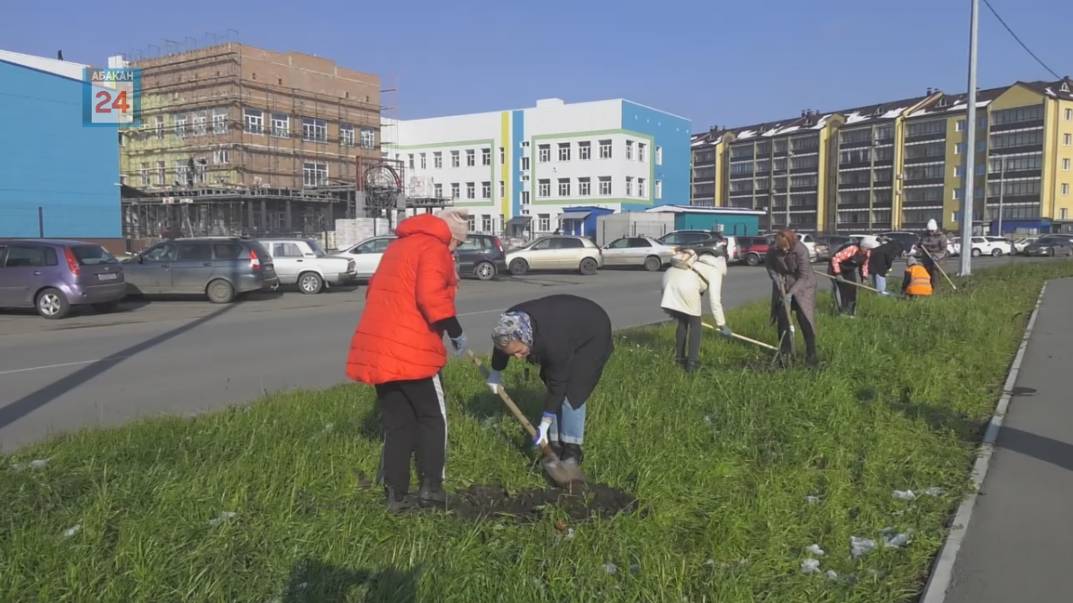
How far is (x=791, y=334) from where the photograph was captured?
8805 millimetres

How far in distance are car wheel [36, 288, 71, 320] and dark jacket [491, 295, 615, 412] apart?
13.2 metres

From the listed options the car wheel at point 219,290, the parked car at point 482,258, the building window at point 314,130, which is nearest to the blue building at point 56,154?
the parked car at point 482,258

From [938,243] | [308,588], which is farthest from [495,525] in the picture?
[938,243]

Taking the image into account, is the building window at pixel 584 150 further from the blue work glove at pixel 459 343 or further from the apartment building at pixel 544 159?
the blue work glove at pixel 459 343

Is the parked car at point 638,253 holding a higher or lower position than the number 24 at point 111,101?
lower

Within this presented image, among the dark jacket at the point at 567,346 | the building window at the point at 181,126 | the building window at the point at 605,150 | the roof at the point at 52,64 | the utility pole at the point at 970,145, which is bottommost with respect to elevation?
the dark jacket at the point at 567,346

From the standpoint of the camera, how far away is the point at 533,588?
3.44m

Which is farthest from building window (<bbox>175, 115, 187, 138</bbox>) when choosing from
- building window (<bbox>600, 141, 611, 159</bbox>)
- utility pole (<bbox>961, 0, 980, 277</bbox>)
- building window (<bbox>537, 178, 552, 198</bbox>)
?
utility pole (<bbox>961, 0, 980, 277</bbox>)

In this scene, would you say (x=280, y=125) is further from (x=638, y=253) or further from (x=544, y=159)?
(x=638, y=253)

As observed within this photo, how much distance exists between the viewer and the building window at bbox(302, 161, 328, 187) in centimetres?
6088

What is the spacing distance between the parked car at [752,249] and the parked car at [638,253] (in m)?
4.67

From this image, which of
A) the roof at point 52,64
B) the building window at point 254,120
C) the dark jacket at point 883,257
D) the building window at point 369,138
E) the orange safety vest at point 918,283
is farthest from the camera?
the building window at point 369,138

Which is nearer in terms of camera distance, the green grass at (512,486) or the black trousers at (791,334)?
the green grass at (512,486)

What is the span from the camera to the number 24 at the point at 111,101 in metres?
40.2
